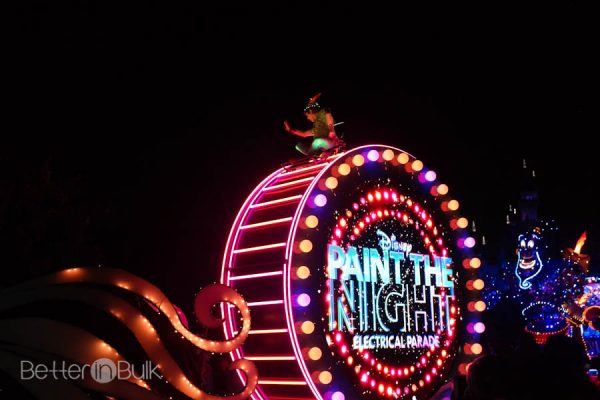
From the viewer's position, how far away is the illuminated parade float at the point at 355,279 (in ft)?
25.8

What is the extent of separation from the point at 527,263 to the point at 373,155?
1779cm

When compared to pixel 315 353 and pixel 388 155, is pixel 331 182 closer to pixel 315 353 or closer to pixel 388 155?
pixel 388 155

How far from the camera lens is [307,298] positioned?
777cm

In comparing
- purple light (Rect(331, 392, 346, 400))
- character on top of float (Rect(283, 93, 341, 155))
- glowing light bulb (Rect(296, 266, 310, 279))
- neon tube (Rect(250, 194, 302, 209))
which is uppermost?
character on top of float (Rect(283, 93, 341, 155))

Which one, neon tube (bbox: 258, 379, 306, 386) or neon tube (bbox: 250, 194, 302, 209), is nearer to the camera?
neon tube (bbox: 258, 379, 306, 386)

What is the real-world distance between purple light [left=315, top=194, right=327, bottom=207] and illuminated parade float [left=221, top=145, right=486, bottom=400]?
0.04 ft

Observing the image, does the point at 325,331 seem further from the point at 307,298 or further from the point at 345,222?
the point at 345,222

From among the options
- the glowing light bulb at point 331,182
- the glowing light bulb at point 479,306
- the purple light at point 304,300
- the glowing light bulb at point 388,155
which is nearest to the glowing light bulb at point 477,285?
the glowing light bulb at point 479,306

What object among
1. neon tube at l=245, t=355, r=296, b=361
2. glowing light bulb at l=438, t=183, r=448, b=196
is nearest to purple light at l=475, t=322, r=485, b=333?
glowing light bulb at l=438, t=183, r=448, b=196

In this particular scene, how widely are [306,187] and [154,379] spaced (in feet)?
12.1

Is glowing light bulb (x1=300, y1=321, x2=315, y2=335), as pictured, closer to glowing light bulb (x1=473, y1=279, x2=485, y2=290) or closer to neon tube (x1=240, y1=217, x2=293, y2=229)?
neon tube (x1=240, y1=217, x2=293, y2=229)

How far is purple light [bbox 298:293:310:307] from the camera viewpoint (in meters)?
7.71

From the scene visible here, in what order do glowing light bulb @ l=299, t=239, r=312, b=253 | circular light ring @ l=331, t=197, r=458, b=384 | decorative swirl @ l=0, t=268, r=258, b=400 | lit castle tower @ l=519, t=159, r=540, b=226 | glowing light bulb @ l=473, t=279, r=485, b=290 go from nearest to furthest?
decorative swirl @ l=0, t=268, r=258, b=400 < glowing light bulb @ l=299, t=239, r=312, b=253 < circular light ring @ l=331, t=197, r=458, b=384 < glowing light bulb @ l=473, t=279, r=485, b=290 < lit castle tower @ l=519, t=159, r=540, b=226

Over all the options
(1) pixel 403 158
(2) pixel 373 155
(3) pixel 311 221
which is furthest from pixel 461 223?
(3) pixel 311 221
